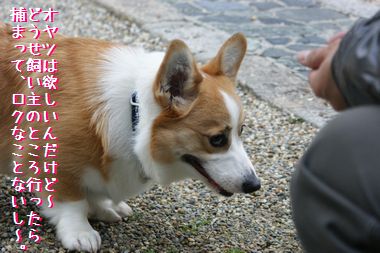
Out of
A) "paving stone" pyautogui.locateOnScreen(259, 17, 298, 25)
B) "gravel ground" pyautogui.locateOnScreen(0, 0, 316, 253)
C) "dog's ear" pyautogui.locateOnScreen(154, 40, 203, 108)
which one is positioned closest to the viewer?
"dog's ear" pyautogui.locateOnScreen(154, 40, 203, 108)

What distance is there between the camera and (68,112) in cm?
209

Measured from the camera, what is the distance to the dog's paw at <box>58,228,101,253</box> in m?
2.14

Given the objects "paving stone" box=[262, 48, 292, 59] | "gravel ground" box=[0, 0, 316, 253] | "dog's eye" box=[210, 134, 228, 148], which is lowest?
Result: "gravel ground" box=[0, 0, 316, 253]

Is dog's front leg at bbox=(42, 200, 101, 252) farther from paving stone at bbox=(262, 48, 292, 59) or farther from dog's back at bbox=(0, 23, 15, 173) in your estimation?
paving stone at bbox=(262, 48, 292, 59)

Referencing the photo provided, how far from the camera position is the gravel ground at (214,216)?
2.27 metres

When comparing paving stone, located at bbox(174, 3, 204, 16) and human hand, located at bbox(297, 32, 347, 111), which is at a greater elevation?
human hand, located at bbox(297, 32, 347, 111)

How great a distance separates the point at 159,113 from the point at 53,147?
37 centimetres

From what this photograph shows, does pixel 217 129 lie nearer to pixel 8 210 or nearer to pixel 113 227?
pixel 113 227

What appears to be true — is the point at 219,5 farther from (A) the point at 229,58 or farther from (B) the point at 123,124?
(B) the point at 123,124

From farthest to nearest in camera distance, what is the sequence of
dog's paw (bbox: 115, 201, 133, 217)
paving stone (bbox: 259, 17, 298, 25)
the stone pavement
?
paving stone (bbox: 259, 17, 298, 25) < the stone pavement < dog's paw (bbox: 115, 201, 133, 217)

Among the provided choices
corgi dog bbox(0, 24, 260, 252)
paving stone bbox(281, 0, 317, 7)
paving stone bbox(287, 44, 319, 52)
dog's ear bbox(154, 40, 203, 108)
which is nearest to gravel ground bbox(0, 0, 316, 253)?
corgi dog bbox(0, 24, 260, 252)

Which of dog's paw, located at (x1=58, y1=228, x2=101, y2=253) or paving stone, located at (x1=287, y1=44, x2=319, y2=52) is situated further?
paving stone, located at (x1=287, y1=44, x2=319, y2=52)

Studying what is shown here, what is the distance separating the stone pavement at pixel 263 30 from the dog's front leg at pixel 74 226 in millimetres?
1443

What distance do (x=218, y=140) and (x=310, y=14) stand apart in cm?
305
